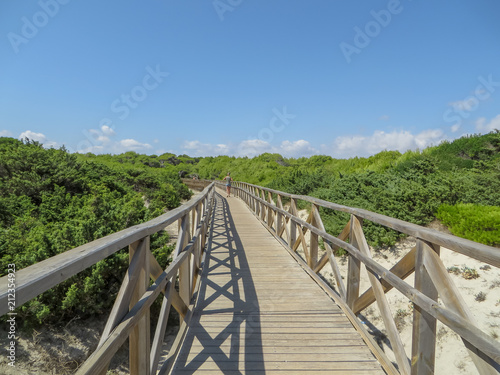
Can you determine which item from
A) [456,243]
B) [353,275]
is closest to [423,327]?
[456,243]

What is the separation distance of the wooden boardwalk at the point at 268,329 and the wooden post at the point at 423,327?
1.86 feet

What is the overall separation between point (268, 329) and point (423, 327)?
156cm

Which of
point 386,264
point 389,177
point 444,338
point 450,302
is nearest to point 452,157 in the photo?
point 389,177

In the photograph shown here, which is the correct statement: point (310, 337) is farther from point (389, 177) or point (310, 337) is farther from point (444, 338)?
point (389, 177)

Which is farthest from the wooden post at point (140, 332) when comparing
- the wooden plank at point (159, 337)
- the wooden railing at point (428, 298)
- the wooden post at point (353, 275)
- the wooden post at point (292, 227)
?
the wooden post at point (292, 227)

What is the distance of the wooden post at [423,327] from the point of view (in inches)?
73.7

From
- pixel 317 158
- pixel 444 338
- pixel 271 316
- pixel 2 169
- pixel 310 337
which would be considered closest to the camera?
pixel 310 337

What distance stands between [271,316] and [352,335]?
867 millimetres

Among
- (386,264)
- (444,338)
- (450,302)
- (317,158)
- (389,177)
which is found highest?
(317,158)

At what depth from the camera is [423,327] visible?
1.90 meters

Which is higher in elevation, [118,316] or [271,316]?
[118,316]

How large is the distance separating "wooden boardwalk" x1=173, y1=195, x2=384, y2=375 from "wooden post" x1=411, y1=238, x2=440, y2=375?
57 cm

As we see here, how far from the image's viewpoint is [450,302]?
1.65 metres

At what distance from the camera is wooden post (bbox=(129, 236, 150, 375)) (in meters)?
1.78
